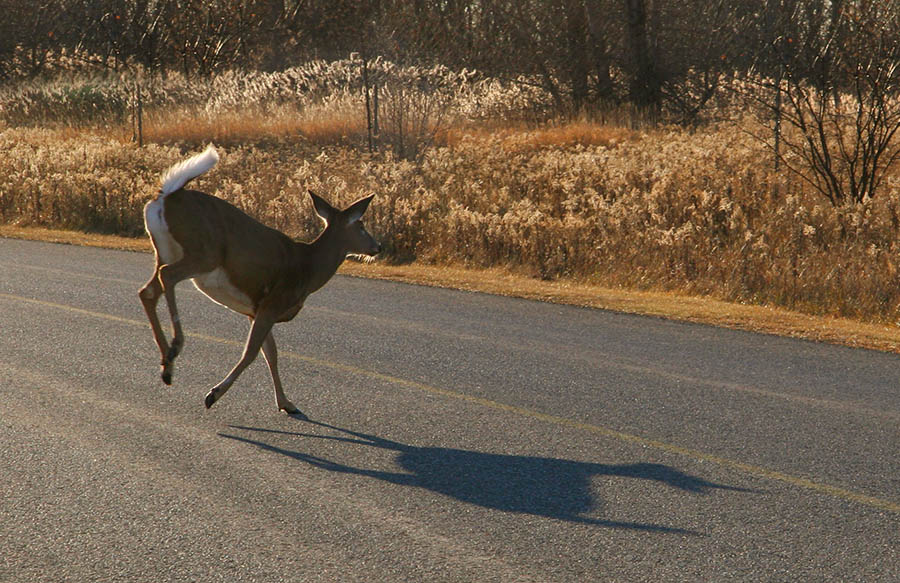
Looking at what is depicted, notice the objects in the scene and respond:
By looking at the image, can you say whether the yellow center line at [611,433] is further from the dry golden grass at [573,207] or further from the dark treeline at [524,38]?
the dark treeline at [524,38]

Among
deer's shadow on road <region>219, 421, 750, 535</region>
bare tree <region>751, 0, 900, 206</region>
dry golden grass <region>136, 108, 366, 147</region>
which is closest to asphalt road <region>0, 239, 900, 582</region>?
deer's shadow on road <region>219, 421, 750, 535</region>

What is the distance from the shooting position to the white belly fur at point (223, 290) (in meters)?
8.07

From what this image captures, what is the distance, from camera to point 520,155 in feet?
83.9

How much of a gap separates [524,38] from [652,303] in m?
23.1

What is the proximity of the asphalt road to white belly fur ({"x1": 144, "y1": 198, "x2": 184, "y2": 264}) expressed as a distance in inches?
50.1

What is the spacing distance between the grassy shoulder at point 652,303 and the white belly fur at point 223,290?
7.01 metres

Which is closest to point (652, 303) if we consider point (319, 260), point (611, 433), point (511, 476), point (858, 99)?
point (611, 433)

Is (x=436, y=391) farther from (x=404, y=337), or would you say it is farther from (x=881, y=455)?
(x=881, y=455)

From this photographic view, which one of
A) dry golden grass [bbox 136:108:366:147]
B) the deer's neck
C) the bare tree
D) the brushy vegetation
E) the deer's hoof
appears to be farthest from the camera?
dry golden grass [bbox 136:108:366:147]

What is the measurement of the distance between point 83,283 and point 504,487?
1023 centimetres

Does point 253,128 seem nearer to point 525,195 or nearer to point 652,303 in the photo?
point 525,195

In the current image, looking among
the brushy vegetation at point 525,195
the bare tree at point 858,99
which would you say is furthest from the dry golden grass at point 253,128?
the bare tree at point 858,99

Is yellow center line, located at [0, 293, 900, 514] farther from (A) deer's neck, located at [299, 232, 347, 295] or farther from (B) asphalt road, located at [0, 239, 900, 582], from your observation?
(A) deer's neck, located at [299, 232, 347, 295]

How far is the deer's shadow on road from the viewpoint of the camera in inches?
261
